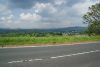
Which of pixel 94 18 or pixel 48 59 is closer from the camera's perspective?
pixel 48 59

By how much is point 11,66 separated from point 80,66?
3.47 metres

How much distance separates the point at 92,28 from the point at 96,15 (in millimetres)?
4096

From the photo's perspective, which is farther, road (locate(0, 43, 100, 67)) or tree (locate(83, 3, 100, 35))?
tree (locate(83, 3, 100, 35))

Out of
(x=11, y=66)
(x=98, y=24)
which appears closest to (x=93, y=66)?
(x=11, y=66)

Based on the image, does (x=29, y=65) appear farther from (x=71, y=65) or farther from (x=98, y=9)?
(x=98, y=9)

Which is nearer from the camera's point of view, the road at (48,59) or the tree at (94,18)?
the road at (48,59)

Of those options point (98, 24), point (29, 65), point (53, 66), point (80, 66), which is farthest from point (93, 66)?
point (98, 24)

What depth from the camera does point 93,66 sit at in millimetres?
12430

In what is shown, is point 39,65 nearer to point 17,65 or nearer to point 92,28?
point 17,65

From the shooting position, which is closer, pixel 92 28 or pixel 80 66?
pixel 80 66

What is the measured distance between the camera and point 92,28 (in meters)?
71.0

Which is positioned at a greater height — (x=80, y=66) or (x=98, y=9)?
(x=98, y=9)

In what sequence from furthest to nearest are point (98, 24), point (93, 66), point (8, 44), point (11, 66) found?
point (98, 24), point (8, 44), point (93, 66), point (11, 66)

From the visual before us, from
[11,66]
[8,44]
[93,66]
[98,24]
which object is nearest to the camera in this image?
[11,66]
